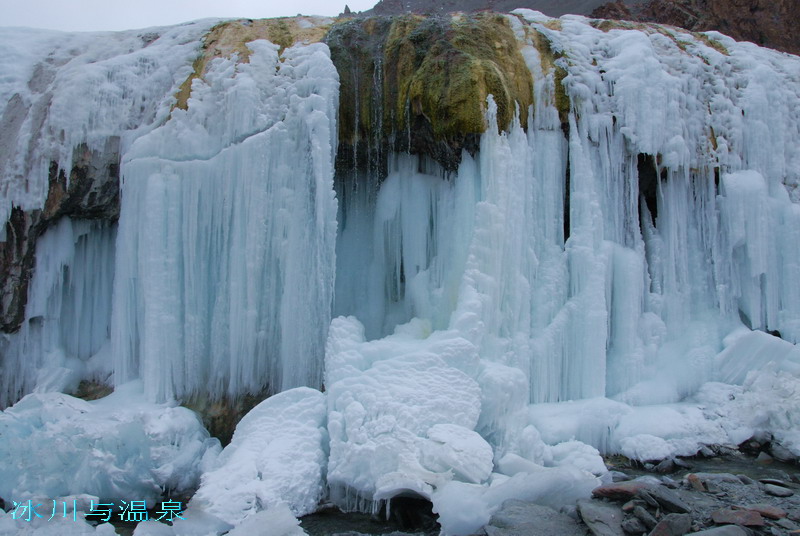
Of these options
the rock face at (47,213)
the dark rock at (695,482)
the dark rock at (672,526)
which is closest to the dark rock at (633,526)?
the dark rock at (672,526)

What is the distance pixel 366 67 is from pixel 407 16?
3.14ft

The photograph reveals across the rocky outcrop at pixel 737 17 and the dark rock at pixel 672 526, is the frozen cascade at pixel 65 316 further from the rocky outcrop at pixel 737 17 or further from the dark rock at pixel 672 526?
the rocky outcrop at pixel 737 17

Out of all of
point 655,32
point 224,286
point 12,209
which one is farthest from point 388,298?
point 655,32

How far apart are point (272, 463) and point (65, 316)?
3.50m

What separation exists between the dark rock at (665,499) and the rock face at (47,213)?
5950 mm

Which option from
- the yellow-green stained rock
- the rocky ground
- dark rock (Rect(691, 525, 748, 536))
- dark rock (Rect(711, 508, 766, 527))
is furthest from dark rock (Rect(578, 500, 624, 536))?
the yellow-green stained rock

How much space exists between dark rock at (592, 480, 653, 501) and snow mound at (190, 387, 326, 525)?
2252mm

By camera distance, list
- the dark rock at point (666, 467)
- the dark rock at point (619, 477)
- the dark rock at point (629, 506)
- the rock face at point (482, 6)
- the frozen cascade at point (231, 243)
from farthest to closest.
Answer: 1. the rock face at point (482, 6)
2. the frozen cascade at point (231, 243)
3. the dark rock at point (666, 467)
4. the dark rock at point (619, 477)
5. the dark rock at point (629, 506)

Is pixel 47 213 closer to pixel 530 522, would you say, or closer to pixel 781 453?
pixel 530 522

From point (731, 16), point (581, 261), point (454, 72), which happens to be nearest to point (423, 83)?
point (454, 72)

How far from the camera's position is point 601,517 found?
4.64 meters

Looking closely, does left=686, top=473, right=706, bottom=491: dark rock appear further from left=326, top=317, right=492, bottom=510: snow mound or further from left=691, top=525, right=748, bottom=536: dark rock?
left=326, top=317, right=492, bottom=510: snow mound

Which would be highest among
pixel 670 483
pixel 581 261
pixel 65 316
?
pixel 581 261

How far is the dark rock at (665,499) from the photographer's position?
471cm
